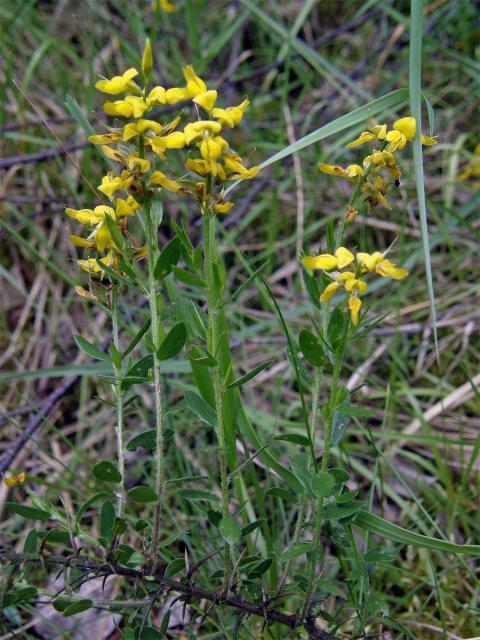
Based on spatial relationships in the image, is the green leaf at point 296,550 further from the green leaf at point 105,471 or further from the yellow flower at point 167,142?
the yellow flower at point 167,142

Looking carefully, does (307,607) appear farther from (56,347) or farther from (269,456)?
(56,347)

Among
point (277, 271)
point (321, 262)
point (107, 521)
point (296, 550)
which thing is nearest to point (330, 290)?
point (321, 262)

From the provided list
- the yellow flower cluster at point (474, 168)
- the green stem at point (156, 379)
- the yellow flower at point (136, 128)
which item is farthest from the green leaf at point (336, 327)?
the yellow flower cluster at point (474, 168)

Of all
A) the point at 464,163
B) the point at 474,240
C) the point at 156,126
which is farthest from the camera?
the point at 464,163

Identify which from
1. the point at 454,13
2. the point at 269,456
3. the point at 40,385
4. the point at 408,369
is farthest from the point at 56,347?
the point at 454,13

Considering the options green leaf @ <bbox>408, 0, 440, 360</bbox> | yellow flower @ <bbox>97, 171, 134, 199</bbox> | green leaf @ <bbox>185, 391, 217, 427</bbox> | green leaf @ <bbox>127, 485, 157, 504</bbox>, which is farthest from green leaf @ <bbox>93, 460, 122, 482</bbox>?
green leaf @ <bbox>408, 0, 440, 360</bbox>

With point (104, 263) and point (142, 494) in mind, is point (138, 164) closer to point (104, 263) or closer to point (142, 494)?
point (104, 263)
